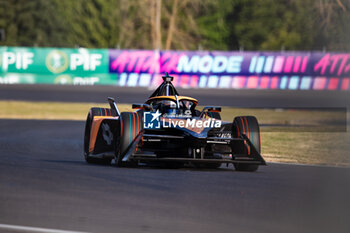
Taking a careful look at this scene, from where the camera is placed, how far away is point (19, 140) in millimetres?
14867

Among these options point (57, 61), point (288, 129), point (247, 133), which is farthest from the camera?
point (57, 61)

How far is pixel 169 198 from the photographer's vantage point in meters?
7.88

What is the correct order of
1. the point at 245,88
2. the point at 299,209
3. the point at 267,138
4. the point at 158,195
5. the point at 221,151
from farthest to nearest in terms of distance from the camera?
the point at 245,88 → the point at 267,138 → the point at 221,151 → the point at 158,195 → the point at 299,209

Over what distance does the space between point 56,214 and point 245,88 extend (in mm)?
30994

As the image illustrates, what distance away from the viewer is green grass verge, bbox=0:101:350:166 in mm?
13484

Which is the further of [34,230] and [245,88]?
[245,88]

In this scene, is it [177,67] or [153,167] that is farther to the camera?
[177,67]

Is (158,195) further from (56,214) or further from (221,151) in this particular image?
(221,151)

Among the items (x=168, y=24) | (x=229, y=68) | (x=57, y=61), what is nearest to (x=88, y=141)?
(x=229, y=68)

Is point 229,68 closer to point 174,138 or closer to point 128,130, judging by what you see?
point 174,138

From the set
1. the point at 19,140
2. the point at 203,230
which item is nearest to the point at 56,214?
the point at 203,230

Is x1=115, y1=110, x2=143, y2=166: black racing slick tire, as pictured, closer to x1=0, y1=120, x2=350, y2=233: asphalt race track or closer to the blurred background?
x1=0, y1=120, x2=350, y2=233: asphalt race track

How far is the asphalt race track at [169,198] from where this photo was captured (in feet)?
A: 21.5

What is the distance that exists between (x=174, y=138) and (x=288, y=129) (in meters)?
9.33
